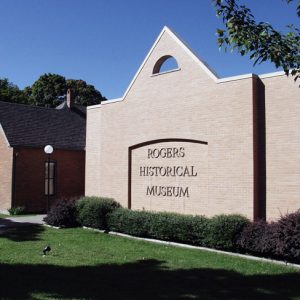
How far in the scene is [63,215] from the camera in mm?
18422

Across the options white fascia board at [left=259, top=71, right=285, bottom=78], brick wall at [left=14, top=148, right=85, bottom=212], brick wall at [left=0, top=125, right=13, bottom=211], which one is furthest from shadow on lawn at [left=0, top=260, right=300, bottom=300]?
brick wall at [left=14, top=148, right=85, bottom=212]

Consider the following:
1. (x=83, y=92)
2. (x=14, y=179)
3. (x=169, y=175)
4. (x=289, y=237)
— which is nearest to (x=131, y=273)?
(x=289, y=237)

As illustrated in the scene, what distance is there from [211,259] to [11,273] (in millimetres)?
5028

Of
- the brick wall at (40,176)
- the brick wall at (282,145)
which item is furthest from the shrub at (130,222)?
the brick wall at (40,176)

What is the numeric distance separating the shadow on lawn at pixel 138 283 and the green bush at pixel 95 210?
19.9 ft

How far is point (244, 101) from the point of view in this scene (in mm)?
14008

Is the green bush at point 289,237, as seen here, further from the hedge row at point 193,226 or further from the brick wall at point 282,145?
the brick wall at point 282,145

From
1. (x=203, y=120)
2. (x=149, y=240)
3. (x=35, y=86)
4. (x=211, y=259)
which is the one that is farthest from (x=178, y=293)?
(x=35, y=86)

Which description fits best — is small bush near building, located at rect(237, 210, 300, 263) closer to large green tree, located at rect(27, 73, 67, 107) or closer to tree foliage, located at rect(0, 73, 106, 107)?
tree foliage, located at rect(0, 73, 106, 107)

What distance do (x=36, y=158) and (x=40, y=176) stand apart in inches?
41.9

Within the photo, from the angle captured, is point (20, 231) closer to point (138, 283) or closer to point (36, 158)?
point (36, 158)

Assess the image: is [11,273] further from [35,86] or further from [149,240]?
[35,86]

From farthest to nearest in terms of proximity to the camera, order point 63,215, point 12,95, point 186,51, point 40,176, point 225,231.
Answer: point 12,95, point 40,176, point 63,215, point 186,51, point 225,231

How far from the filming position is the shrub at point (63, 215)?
18453 mm
